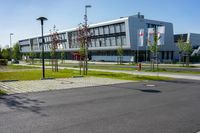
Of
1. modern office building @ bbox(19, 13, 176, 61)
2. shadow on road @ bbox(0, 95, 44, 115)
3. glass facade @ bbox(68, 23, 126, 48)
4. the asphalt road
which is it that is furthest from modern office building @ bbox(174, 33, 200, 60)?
shadow on road @ bbox(0, 95, 44, 115)

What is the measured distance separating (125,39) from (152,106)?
54782mm

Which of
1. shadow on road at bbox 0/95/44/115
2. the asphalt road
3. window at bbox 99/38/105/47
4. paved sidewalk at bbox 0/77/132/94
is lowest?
the asphalt road

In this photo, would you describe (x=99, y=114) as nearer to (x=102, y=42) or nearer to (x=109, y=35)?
(x=109, y=35)

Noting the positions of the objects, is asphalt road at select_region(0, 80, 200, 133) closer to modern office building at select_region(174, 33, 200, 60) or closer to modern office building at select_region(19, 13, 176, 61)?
modern office building at select_region(19, 13, 176, 61)

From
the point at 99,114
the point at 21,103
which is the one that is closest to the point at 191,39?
the point at 21,103

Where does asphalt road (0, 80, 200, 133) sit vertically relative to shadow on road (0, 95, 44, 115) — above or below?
below

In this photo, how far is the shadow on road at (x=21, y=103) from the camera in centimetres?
1005

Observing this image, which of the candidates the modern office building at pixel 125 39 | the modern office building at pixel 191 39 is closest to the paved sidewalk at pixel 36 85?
the modern office building at pixel 125 39

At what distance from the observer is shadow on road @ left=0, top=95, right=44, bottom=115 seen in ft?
33.0

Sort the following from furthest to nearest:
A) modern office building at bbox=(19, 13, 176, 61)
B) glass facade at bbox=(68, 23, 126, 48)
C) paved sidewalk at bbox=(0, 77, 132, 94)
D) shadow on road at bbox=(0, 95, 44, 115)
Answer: glass facade at bbox=(68, 23, 126, 48)
modern office building at bbox=(19, 13, 176, 61)
paved sidewalk at bbox=(0, 77, 132, 94)
shadow on road at bbox=(0, 95, 44, 115)

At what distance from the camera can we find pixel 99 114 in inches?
362

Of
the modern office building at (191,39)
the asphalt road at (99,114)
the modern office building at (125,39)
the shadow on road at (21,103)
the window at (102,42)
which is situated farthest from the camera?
the modern office building at (191,39)

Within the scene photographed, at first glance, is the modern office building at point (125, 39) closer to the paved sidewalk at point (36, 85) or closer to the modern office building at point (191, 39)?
the modern office building at point (191, 39)

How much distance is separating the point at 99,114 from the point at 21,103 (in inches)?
149
